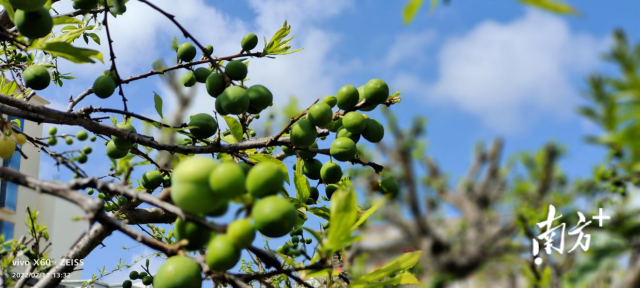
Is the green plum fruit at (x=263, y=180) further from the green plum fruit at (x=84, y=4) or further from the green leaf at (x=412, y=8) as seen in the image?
the green plum fruit at (x=84, y=4)

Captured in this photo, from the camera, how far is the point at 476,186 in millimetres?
9812

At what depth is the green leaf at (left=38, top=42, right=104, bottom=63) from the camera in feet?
4.57

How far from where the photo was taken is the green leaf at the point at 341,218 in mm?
978

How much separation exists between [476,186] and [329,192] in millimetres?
8453

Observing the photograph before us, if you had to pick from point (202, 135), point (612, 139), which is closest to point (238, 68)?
point (202, 135)

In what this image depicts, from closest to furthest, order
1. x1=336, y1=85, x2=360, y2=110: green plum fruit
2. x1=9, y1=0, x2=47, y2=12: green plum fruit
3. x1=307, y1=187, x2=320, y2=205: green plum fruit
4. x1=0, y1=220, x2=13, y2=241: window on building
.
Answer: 1. x1=9, y1=0, x2=47, y2=12: green plum fruit
2. x1=336, y1=85, x2=360, y2=110: green plum fruit
3. x1=307, y1=187, x2=320, y2=205: green plum fruit
4. x1=0, y1=220, x2=13, y2=241: window on building

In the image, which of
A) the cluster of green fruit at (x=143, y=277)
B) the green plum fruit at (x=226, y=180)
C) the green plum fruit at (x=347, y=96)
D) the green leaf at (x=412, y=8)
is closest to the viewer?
the green leaf at (x=412, y=8)

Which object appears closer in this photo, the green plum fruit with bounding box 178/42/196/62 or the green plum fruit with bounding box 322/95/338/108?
the green plum fruit with bounding box 322/95/338/108

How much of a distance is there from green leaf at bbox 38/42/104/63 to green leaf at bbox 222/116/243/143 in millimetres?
499

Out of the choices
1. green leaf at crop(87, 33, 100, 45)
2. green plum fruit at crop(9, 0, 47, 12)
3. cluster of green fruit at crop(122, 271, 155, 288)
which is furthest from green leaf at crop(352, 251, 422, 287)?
green leaf at crop(87, 33, 100, 45)

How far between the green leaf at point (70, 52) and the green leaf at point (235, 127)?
0.50m

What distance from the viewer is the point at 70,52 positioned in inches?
55.7

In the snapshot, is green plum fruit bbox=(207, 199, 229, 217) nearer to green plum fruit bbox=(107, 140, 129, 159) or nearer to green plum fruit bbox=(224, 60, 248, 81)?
green plum fruit bbox=(224, 60, 248, 81)

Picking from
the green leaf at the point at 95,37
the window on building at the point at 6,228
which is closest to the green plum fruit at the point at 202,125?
the green leaf at the point at 95,37
